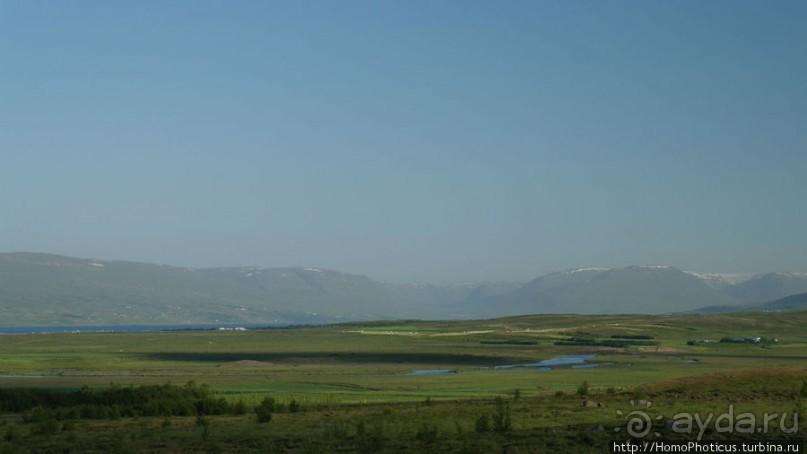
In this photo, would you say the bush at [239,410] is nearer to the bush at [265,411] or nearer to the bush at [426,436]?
the bush at [265,411]

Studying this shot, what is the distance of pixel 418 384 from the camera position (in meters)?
67.1

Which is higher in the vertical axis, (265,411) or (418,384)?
(265,411)

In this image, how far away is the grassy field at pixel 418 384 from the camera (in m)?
30.7

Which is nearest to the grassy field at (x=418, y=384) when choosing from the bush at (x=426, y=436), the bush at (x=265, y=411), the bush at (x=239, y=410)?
the bush at (x=426, y=436)

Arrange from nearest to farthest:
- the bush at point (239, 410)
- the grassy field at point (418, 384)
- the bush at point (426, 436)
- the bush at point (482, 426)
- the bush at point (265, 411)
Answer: the bush at point (426, 436)
the grassy field at point (418, 384)
the bush at point (482, 426)
the bush at point (265, 411)
the bush at point (239, 410)

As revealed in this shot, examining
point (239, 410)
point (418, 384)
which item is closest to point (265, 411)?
point (239, 410)

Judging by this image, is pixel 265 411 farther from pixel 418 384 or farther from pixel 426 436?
pixel 418 384

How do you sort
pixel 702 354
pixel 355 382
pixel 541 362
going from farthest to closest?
1. pixel 702 354
2. pixel 541 362
3. pixel 355 382

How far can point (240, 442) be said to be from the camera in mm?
30859

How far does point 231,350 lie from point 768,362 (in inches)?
2596

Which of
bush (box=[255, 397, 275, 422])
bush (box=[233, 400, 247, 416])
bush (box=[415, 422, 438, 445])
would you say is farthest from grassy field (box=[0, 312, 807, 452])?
bush (box=[233, 400, 247, 416])

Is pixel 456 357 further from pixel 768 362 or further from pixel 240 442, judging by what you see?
pixel 240 442

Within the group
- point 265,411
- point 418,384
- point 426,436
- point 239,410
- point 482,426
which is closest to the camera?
point 426,436

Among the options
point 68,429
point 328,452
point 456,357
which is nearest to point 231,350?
point 456,357
